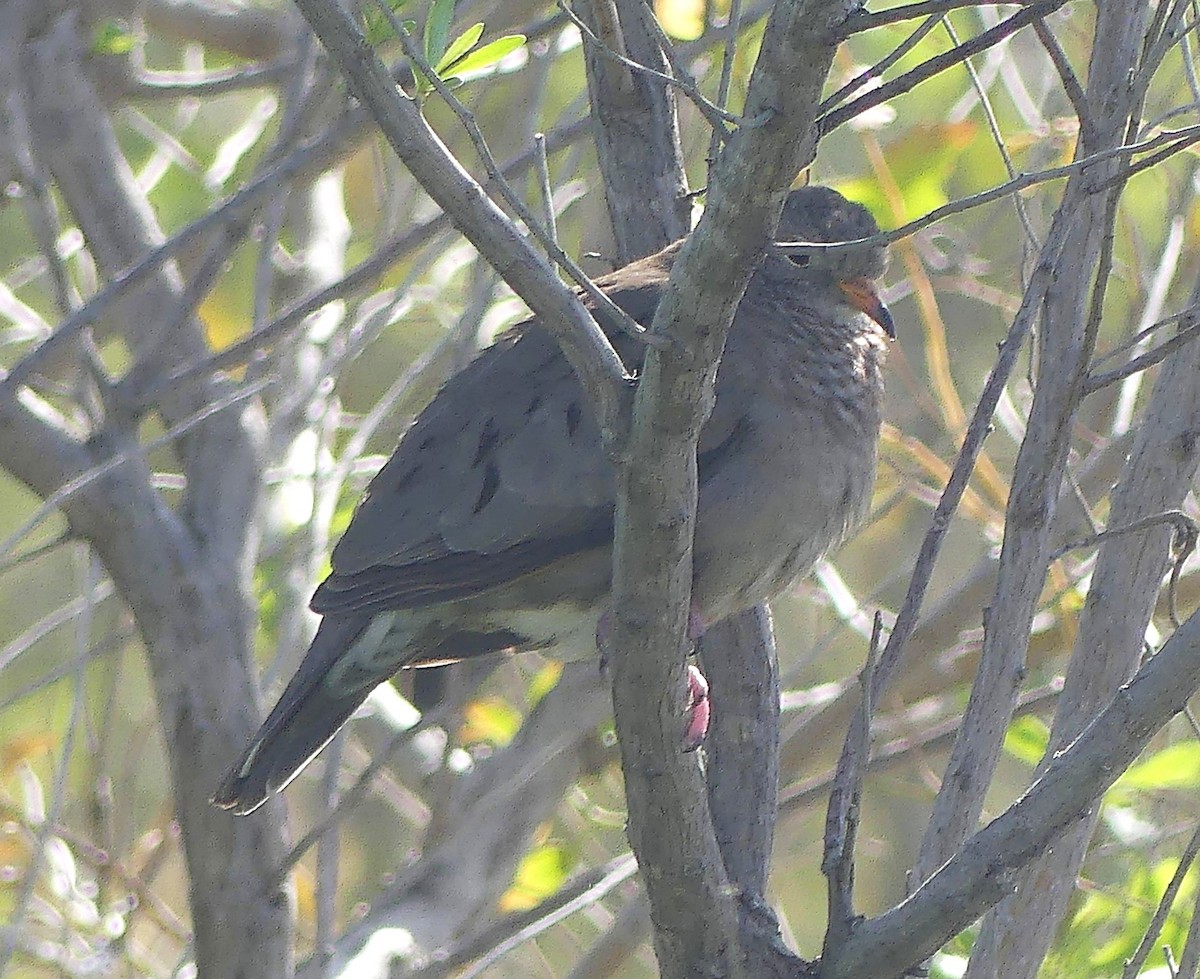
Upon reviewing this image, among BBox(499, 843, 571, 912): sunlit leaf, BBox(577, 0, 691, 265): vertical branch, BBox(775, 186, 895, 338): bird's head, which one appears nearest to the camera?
BBox(577, 0, 691, 265): vertical branch

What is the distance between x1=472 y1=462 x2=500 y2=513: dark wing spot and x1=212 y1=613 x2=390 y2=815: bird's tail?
0.95 ft

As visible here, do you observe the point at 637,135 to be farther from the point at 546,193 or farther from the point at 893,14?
the point at 893,14

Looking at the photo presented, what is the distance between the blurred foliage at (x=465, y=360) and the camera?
3.87 meters

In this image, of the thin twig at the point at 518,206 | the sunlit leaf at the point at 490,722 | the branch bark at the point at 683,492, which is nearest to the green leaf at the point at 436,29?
the thin twig at the point at 518,206

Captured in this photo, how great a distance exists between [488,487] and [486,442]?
0.37 feet

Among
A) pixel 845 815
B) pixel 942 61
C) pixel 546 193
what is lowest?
pixel 845 815

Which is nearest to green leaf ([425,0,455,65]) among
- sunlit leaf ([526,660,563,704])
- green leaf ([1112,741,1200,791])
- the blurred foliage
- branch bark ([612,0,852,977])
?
the blurred foliage

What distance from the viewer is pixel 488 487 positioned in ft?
11.3

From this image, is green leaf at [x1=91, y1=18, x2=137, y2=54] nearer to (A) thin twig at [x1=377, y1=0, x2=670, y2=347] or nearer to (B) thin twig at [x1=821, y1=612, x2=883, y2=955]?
(A) thin twig at [x1=377, y1=0, x2=670, y2=347]

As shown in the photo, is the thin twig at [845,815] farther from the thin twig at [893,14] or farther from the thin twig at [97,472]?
the thin twig at [97,472]

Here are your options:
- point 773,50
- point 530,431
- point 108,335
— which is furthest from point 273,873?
point 773,50

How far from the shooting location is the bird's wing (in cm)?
332

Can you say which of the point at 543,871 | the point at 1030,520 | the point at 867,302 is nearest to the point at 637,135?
the point at 867,302

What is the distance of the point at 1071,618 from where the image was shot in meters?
→ 4.22
